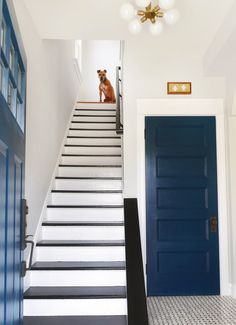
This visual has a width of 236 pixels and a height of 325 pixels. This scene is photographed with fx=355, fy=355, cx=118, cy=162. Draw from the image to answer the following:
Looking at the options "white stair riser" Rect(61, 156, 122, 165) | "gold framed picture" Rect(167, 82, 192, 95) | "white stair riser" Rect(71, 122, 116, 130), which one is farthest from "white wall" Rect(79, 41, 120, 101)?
"gold framed picture" Rect(167, 82, 192, 95)

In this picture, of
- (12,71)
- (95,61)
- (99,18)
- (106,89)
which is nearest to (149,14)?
(99,18)

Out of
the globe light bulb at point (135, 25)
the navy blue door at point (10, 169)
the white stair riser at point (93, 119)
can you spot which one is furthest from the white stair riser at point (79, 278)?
the white stair riser at point (93, 119)

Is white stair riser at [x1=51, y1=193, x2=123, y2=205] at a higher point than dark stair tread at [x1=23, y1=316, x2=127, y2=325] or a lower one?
higher

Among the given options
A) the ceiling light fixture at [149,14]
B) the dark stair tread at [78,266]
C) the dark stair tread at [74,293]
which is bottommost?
the dark stair tread at [74,293]

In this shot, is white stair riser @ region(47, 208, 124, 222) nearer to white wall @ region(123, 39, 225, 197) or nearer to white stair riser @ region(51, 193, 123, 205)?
white stair riser @ region(51, 193, 123, 205)

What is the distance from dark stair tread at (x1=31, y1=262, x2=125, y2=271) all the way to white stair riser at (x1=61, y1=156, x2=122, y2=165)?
80.8 inches

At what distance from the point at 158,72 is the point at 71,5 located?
3.63 feet

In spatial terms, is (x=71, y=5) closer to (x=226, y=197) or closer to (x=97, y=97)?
(x=226, y=197)

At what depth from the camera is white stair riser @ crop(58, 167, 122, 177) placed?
455cm

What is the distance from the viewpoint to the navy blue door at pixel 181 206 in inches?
150

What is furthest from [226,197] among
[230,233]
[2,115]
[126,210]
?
[2,115]

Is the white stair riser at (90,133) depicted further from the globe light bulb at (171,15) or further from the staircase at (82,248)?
the globe light bulb at (171,15)

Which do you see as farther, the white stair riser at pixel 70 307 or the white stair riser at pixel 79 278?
the white stair riser at pixel 79 278

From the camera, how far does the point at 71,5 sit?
348 centimetres
